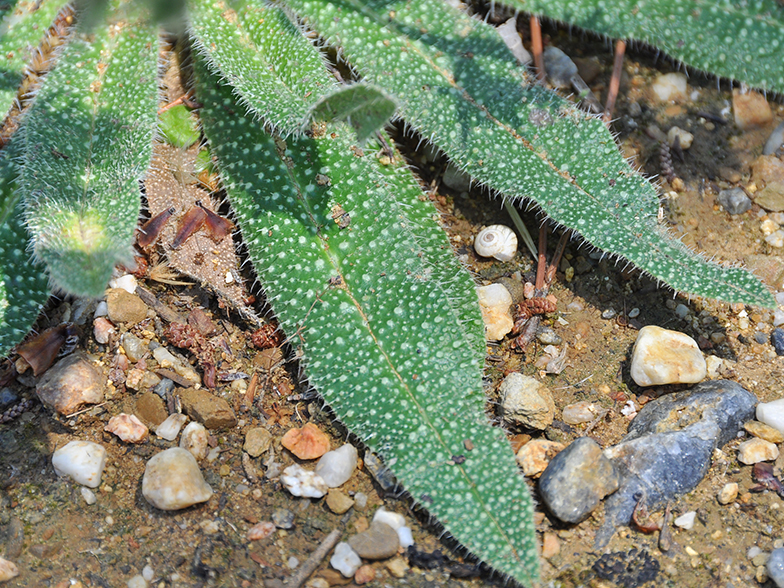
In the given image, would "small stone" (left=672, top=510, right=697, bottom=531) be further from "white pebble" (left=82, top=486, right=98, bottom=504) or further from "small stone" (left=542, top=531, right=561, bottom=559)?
"white pebble" (left=82, top=486, right=98, bottom=504)

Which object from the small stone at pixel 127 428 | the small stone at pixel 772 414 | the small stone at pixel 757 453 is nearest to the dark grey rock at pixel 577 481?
the small stone at pixel 757 453

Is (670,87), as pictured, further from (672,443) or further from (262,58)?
(262,58)

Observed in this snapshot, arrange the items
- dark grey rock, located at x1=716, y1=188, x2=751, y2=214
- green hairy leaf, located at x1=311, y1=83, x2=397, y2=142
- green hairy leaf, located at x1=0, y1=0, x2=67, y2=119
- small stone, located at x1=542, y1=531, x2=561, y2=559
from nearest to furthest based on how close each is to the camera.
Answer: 1. green hairy leaf, located at x1=311, y1=83, x2=397, y2=142
2. small stone, located at x1=542, y1=531, x2=561, y2=559
3. green hairy leaf, located at x1=0, y1=0, x2=67, y2=119
4. dark grey rock, located at x1=716, y1=188, x2=751, y2=214

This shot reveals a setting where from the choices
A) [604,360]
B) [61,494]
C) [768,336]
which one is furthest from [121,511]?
[768,336]

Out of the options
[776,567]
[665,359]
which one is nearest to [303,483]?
[665,359]

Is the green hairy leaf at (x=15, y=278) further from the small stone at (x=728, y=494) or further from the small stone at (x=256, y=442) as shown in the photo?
the small stone at (x=728, y=494)

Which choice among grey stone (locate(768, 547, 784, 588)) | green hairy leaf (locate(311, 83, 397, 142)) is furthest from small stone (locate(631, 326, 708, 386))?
green hairy leaf (locate(311, 83, 397, 142))
